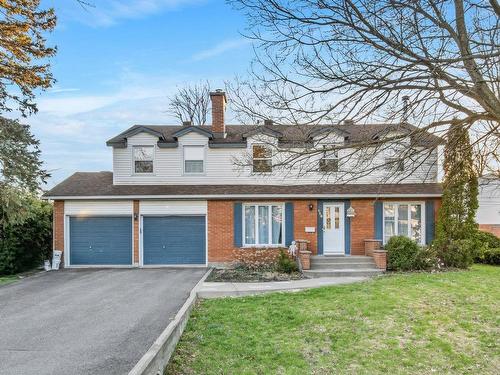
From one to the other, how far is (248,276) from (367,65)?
9.92 m

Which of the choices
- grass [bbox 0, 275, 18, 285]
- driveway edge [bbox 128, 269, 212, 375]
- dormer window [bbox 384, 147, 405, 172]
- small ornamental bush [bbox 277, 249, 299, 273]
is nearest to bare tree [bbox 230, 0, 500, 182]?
dormer window [bbox 384, 147, 405, 172]

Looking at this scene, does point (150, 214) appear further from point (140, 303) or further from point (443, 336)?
point (443, 336)

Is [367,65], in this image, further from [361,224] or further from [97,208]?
[97,208]

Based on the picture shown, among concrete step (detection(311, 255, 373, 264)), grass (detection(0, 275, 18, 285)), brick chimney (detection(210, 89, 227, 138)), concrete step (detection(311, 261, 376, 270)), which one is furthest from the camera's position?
brick chimney (detection(210, 89, 227, 138))

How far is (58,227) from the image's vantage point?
16297 millimetres

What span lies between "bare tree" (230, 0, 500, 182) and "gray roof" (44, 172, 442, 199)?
32.9ft

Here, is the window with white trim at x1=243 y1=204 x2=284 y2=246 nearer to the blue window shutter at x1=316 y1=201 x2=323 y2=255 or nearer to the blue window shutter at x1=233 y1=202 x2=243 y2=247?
the blue window shutter at x1=233 y1=202 x2=243 y2=247

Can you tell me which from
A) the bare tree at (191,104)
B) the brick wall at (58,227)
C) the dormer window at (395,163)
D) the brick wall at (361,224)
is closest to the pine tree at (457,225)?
the brick wall at (361,224)

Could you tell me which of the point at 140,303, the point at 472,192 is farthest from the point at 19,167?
the point at 472,192

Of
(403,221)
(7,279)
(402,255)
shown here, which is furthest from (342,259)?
(7,279)

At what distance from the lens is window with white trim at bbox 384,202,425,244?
16.4m

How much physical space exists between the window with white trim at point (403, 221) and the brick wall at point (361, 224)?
0.74m

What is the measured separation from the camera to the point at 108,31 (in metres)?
10.7

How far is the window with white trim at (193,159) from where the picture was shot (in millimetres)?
17375
